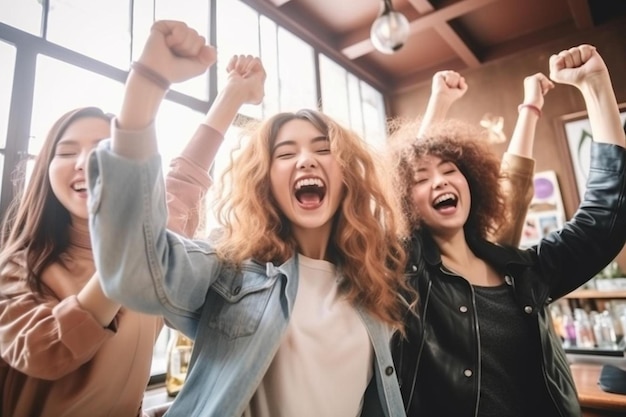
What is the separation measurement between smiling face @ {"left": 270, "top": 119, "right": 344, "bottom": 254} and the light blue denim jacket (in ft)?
0.41

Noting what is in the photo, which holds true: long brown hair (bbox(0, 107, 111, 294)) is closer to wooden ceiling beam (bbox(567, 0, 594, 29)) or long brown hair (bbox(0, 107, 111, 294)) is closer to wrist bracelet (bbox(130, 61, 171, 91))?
wrist bracelet (bbox(130, 61, 171, 91))

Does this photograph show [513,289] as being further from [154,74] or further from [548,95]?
[548,95]

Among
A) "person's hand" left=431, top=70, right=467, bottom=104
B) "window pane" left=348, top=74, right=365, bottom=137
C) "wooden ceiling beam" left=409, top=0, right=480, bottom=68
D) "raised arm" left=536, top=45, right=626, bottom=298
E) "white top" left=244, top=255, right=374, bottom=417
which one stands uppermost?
Result: "wooden ceiling beam" left=409, top=0, right=480, bottom=68

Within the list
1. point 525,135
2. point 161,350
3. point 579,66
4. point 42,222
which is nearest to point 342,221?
point 42,222

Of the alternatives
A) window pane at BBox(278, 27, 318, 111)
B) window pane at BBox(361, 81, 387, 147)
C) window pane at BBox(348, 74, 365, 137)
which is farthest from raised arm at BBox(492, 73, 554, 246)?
window pane at BBox(361, 81, 387, 147)

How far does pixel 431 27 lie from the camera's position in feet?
9.70

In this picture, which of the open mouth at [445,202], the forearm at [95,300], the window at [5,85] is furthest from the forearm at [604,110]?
the window at [5,85]

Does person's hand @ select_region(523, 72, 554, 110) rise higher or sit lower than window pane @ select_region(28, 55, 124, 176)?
lower

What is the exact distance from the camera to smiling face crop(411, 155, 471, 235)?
1.08 meters

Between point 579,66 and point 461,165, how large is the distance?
1.68ft

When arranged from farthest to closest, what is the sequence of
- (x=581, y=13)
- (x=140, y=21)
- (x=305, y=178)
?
1. (x=581, y=13)
2. (x=140, y=21)
3. (x=305, y=178)

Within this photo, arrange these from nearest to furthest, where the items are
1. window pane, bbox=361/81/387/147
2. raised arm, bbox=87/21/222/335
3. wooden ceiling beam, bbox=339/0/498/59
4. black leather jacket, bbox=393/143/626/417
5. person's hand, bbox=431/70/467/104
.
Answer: raised arm, bbox=87/21/222/335
black leather jacket, bbox=393/143/626/417
person's hand, bbox=431/70/467/104
wooden ceiling beam, bbox=339/0/498/59
window pane, bbox=361/81/387/147

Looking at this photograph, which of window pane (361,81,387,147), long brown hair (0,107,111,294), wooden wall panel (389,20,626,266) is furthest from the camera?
window pane (361,81,387,147)

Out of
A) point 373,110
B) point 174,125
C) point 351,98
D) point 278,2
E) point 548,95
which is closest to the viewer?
point 174,125
